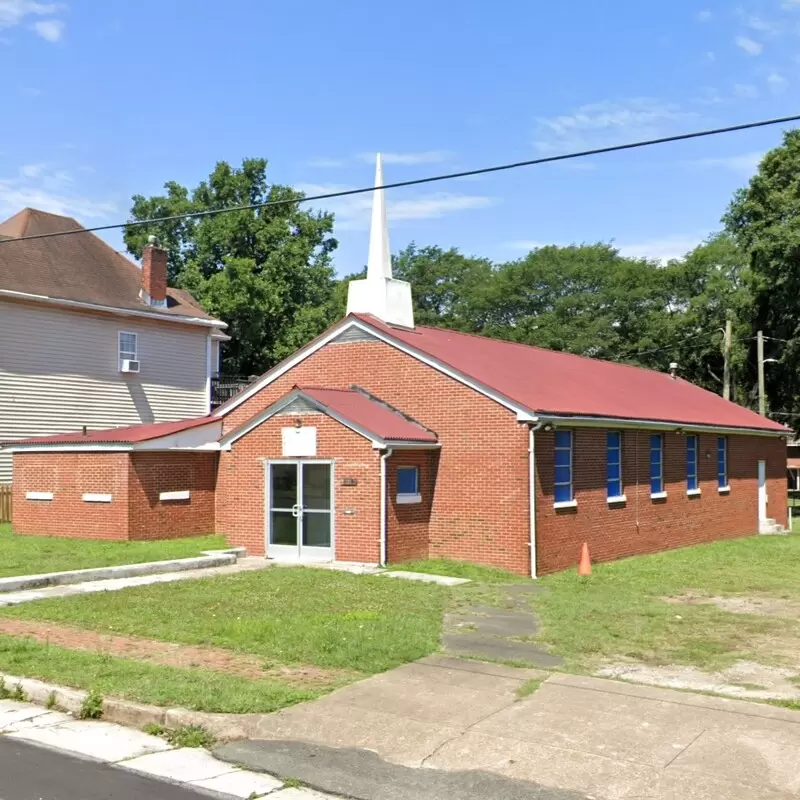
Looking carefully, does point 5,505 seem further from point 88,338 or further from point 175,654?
point 175,654

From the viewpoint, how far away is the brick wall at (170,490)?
20594mm

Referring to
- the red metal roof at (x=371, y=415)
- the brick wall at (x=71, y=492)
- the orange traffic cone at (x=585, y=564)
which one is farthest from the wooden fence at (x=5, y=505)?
the orange traffic cone at (x=585, y=564)

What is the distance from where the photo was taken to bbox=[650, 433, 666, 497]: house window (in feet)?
72.3

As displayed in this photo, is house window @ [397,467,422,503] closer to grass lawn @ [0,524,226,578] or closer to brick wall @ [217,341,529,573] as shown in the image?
brick wall @ [217,341,529,573]

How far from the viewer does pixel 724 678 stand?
9.14m

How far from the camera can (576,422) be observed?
1842 centimetres

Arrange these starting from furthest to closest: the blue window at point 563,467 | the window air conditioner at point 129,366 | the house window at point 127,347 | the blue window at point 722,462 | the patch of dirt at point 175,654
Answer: the house window at point 127,347, the window air conditioner at point 129,366, the blue window at point 722,462, the blue window at point 563,467, the patch of dirt at point 175,654

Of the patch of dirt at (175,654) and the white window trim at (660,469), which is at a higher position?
the white window trim at (660,469)

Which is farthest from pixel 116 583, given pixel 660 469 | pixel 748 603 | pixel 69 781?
pixel 660 469

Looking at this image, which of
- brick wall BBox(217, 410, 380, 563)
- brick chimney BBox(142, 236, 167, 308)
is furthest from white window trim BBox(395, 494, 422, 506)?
brick chimney BBox(142, 236, 167, 308)

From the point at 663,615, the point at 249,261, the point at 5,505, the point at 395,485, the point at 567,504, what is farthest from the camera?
the point at 249,261

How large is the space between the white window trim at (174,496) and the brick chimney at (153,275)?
482 inches

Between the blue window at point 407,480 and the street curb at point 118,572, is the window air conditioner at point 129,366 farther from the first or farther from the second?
the blue window at point 407,480

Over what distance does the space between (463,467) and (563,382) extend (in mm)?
4944
